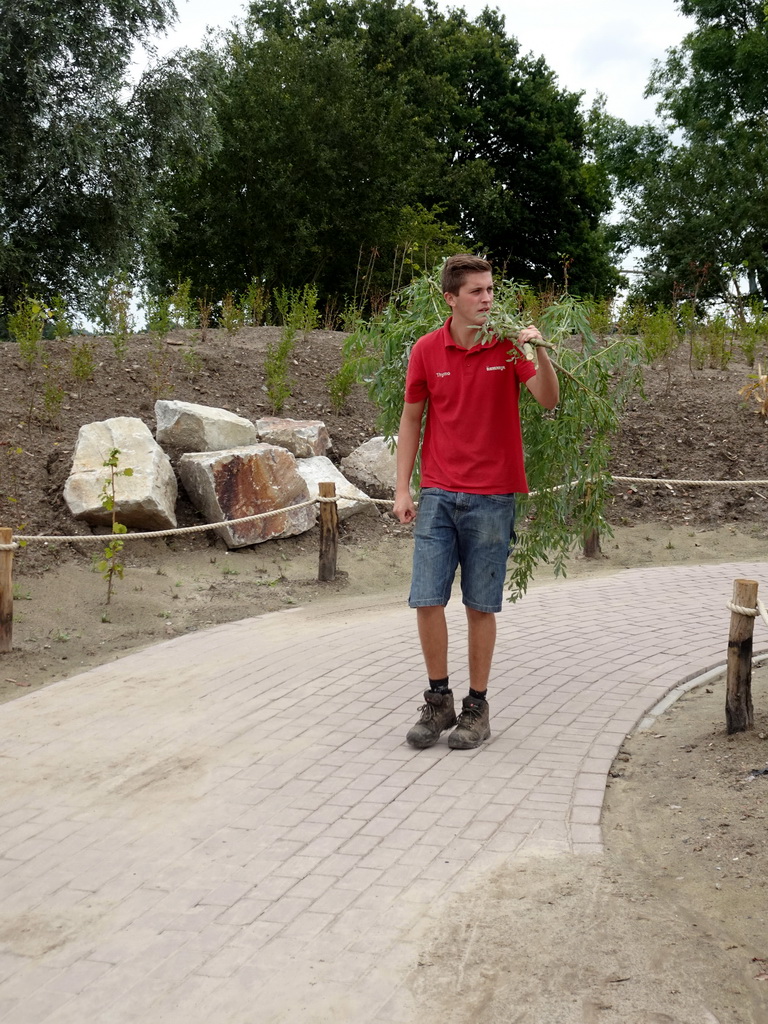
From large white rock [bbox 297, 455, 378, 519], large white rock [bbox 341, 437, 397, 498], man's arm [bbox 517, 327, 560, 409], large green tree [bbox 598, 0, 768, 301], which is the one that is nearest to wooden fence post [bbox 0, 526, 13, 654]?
man's arm [bbox 517, 327, 560, 409]

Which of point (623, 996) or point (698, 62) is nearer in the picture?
point (623, 996)

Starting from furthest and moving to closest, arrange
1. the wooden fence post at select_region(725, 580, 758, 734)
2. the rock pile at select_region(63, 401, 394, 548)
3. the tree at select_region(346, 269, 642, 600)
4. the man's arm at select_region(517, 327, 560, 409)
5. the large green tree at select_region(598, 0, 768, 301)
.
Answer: the large green tree at select_region(598, 0, 768, 301) → the rock pile at select_region(63, 401, 394, 548) → the tree at select_region(346, 269, 642, 600) → the wooden fence post at select_region(725, 580, 758, 734) → the man's arm at select_region(517, 327, 560, 409)

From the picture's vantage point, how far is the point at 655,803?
4.57 metres

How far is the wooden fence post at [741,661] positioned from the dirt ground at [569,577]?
10 cm

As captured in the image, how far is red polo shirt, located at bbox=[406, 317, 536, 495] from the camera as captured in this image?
5.04 meters

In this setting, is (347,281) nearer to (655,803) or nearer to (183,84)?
(183,84)

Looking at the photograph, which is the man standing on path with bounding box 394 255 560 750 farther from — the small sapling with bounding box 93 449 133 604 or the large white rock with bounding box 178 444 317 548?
the large white rock with bounding box 178 444 317 548

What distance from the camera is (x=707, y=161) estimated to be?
33.5 metres

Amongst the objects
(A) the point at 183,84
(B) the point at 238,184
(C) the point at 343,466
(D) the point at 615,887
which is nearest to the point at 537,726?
(D) the point at 615,887

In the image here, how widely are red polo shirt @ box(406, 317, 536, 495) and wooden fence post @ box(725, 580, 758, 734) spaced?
114cm

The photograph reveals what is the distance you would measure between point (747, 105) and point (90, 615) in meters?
33.6

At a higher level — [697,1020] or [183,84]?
[183,84]

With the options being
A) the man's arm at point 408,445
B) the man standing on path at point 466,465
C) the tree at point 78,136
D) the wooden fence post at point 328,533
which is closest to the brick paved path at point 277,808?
the man standing on path at point 466,465

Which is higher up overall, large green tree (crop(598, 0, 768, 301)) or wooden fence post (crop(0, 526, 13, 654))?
large green tree (crop(598, 0, 768, 301))
